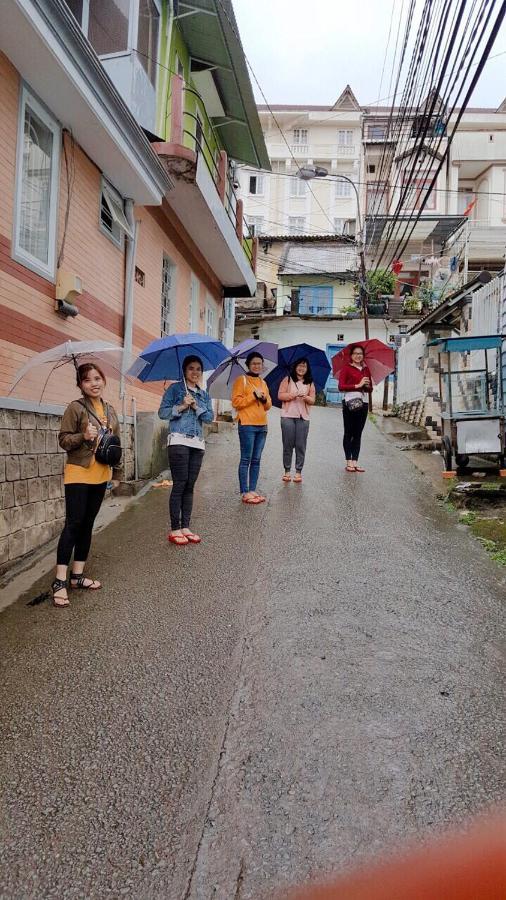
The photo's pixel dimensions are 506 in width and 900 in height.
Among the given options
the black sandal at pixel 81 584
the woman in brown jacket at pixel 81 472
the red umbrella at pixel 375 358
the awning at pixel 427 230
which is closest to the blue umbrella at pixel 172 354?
the woman in brown jacket at pixel 81 472

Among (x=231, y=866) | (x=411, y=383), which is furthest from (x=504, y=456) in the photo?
(x=411, y=383)

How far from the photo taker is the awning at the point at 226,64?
9.82 meters

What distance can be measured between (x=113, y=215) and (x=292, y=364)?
3.14 m

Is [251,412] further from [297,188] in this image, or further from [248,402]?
[297,188]

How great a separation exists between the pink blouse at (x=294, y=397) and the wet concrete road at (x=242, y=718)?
9.26 ft

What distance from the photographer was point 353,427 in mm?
8398

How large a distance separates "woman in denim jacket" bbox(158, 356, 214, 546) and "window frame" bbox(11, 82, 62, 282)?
1.93 meters

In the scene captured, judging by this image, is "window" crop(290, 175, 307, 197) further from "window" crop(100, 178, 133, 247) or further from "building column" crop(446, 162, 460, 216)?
"window" crop(100, 178, 133, 247)

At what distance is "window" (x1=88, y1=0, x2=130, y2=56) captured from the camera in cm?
775

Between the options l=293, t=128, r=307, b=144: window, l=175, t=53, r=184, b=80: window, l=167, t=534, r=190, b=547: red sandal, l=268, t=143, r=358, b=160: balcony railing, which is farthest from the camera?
l=293, t=128, r=307, b=144: window

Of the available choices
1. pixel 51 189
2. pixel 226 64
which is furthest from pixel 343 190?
pixel 51 189

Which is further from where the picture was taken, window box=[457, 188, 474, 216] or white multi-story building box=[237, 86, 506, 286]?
window box=[457, 188, 474, 216]

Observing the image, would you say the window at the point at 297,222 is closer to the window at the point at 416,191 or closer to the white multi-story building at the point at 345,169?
the white multi-story building at the point at 345,169

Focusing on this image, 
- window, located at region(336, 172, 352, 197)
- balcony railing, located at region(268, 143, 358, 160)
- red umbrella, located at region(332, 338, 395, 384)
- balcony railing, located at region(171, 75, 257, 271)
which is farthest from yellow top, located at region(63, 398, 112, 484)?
balcony railing, located at region(268, 143, 358, 160)
